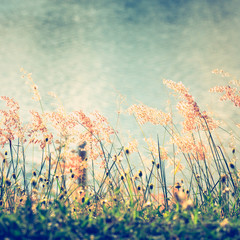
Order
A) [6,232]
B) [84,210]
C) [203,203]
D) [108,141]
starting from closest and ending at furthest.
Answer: [6,232]
[84,210]
[203,203]
[108,141]

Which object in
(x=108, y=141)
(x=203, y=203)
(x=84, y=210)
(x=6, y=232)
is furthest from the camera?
(x=108, y=141)

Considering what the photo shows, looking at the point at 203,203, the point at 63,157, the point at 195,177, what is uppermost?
the point at 63,157

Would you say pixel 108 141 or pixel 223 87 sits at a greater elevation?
pixel 223 87

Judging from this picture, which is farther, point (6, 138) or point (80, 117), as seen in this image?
point (80, 117)

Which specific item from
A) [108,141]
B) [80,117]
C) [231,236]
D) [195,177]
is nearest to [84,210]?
[108,141]

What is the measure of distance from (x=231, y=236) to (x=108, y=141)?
1816 mm

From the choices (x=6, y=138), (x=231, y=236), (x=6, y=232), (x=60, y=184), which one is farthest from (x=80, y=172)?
(x=231, y=236)

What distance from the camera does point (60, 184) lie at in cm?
274

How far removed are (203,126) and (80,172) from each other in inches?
59.3

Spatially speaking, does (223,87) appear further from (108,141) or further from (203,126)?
(108,141)

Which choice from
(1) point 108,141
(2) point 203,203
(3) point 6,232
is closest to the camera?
(3) point 6,232

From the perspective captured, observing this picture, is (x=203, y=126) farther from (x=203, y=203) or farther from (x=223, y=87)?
(x=203, y=203)

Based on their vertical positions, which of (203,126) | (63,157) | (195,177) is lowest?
(195,177)

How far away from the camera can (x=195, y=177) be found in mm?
2832
